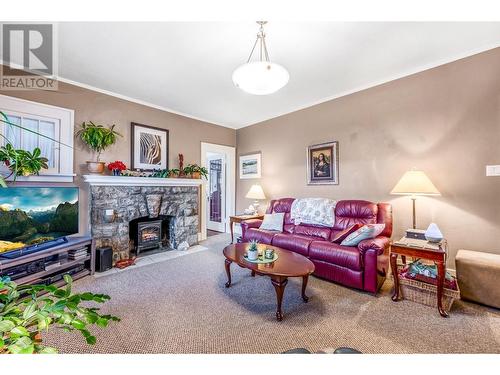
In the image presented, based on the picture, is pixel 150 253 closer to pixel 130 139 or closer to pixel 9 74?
pixel 130 139

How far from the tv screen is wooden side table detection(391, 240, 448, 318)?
373cm

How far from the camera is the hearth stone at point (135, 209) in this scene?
3186mm

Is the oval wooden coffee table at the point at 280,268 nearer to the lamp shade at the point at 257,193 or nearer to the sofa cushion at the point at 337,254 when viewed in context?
the sofa cushion at the point at 337,254

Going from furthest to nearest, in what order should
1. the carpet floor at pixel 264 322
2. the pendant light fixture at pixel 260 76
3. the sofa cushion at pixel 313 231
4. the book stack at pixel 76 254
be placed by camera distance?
the sofa cushion at pixel 313 231 < the book stack at pixel 76 254 < the pendant light fixture at pixel 260 76 < the carpet floor at pixel 264 322

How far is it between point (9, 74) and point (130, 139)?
1516 millimetres

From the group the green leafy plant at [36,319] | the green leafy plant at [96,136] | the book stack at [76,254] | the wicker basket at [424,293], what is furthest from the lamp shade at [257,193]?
the green leafy plant at [36,319]

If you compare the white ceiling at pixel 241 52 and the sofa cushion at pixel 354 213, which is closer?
the white ceiling at pixel 241 52

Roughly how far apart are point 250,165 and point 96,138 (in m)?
2.98

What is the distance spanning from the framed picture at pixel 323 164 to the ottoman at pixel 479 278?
6.14ft

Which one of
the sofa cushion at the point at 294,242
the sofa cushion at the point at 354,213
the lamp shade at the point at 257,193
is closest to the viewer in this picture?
the sofa cushion at the point at 294,242

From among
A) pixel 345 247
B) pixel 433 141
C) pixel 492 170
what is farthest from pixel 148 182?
pixel 492 170

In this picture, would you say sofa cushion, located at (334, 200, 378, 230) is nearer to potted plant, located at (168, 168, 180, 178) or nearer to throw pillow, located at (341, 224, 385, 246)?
throw pillow, located at (341, 224, 385, 246)
